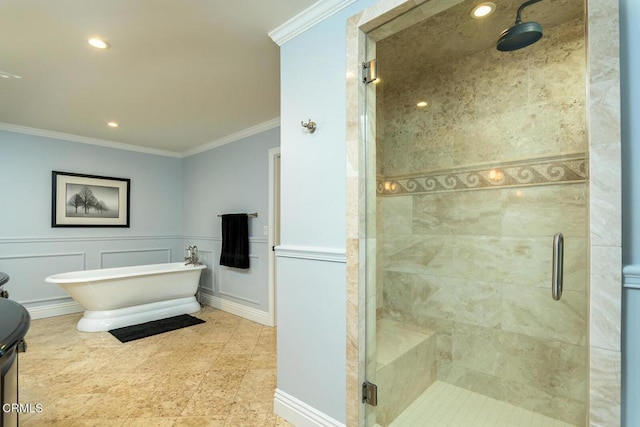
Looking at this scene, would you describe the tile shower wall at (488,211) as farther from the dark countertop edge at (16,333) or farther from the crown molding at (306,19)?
the dark countertop edge at (16,333)

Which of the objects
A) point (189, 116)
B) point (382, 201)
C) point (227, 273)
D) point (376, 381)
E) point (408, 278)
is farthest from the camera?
point (227, 273)

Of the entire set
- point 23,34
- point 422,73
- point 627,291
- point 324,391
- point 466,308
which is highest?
point 23,34

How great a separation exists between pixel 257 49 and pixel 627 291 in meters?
2.24

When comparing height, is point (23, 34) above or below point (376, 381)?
above

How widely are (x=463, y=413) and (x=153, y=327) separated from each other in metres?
3.16

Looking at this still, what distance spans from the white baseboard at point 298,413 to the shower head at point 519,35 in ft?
7.36

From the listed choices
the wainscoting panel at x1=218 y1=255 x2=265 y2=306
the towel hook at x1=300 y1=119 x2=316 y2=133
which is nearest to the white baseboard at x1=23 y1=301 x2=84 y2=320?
the wainscoting panel at x1=218 y1=255 x2=265 y2=306

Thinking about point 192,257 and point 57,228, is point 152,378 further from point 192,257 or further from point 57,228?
point 57,228

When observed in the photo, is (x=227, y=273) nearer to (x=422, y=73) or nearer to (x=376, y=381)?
(x=376, y=381)

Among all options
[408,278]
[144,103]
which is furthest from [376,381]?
[144,103]

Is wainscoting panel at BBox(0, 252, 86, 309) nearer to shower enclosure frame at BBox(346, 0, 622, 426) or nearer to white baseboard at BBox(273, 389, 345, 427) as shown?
white baseboard at BBox(273, 389, 345, 427)

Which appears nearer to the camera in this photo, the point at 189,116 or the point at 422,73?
the point at 422,73

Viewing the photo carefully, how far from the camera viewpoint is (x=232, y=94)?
9.21 feet

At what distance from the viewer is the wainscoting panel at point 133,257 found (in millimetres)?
4223
